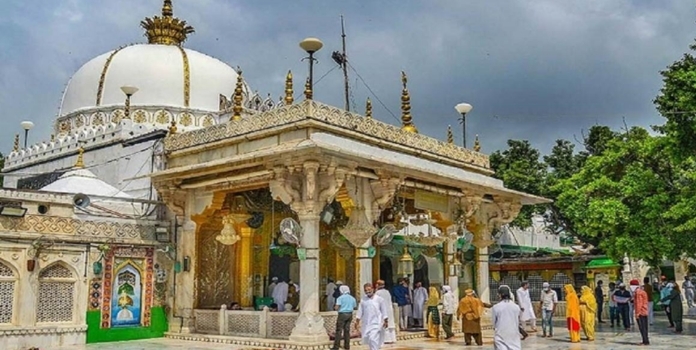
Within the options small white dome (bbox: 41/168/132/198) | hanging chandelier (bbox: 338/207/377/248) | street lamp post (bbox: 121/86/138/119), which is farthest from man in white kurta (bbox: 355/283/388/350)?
street lamp post (bbox: 121/86/138/119)

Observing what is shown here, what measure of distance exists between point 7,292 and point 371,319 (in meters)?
6.64

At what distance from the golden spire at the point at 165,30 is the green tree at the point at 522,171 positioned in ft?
43.5

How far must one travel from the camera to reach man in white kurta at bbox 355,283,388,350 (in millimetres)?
9969

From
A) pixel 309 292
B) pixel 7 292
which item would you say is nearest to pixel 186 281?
pixel 7 292

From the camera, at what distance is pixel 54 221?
41.9 feet

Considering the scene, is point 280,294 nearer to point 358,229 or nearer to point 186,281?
point 186,281

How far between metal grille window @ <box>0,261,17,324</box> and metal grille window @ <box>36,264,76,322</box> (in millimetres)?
466

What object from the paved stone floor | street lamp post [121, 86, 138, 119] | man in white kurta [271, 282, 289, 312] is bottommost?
the paved stone floor

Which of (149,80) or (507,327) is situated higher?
(149,80)

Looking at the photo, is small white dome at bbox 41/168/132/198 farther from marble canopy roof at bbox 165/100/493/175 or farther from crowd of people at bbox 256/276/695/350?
crowd of people at bbox 256/276/695/350

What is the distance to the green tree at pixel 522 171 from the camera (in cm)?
2559

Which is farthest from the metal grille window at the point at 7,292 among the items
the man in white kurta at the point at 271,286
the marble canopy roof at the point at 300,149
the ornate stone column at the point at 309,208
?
the man in white kurta at the point at 271,286

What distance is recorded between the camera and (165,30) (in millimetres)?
25438

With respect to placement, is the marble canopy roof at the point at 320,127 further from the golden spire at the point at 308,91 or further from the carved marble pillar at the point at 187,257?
the carved marble pillar at the point at 187,257
